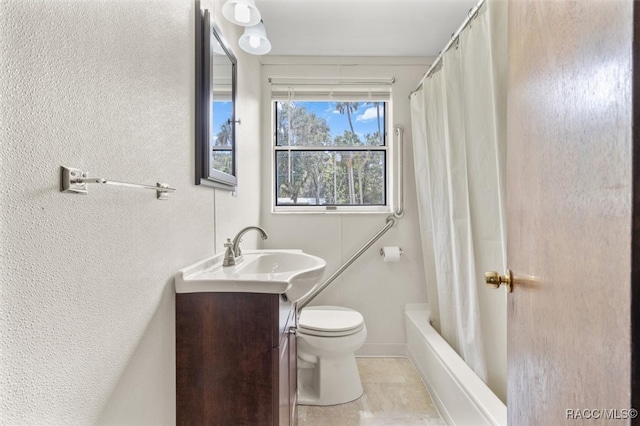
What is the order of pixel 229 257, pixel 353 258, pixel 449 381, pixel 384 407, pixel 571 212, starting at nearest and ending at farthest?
pixel 571 212, pixel 229 257, pixel 449 381, pixel 384 407, pixel 353 258

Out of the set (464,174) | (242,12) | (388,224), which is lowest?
(388,224)

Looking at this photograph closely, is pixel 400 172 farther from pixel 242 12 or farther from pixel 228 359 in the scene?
pixel 228 359

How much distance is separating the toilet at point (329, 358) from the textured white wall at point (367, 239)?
1.73 feet

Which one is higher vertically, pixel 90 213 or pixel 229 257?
pixel 90 213

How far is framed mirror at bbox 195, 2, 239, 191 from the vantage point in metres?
1.19

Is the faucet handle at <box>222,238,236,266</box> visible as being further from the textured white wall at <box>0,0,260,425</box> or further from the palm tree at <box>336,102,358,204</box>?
the palm tree at <box>336,102,358,204</box>

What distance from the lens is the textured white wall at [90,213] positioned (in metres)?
0.48

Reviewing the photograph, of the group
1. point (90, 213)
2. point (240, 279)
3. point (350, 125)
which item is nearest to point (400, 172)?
point (350, 125)

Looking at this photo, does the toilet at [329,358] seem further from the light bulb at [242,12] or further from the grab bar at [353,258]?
the light bulb at [242,12]

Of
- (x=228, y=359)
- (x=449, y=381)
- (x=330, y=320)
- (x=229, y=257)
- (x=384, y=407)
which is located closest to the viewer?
(x=228, y=359)

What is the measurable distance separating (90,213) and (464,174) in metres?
1.52

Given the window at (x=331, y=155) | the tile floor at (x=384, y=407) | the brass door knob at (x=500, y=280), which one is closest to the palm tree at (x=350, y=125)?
the window at (x=331, y=155)

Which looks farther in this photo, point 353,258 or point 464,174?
point 353,258

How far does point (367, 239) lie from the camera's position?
2350mm
